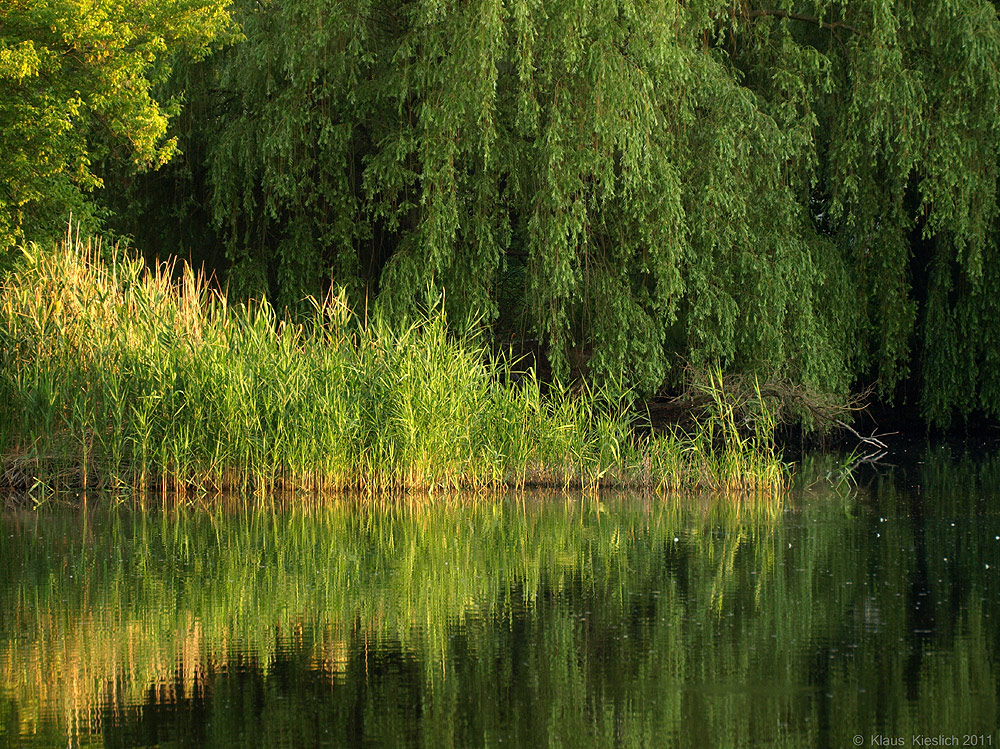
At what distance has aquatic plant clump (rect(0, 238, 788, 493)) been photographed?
12109 millimetres

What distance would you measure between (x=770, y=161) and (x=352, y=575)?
10.0 metres

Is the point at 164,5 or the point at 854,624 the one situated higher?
the point at 164,5

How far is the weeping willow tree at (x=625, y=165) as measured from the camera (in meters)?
15.0

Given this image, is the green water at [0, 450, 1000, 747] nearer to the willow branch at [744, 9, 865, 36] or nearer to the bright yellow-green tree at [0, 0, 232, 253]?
the bright yellow-green tree at [0, 0, 232, 253]

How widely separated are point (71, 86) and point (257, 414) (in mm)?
5884

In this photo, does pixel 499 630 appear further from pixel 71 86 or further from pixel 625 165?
pixel 71 86

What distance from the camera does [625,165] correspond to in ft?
49.5

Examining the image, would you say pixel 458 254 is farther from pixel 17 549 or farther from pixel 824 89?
pixel 17 549

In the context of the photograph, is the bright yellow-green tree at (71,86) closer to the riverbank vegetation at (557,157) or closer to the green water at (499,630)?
the riverbank vegetation at (557,157)

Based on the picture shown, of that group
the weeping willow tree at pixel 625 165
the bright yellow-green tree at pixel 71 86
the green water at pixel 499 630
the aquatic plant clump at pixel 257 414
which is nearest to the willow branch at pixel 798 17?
the weeping willow tree at pixel 625 165

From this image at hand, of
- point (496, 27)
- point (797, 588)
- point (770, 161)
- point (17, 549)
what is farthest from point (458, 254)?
point (797, 588)

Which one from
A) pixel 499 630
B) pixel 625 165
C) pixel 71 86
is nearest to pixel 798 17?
pixel 625 165

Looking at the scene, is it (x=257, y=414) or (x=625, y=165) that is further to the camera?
(x=625, y=165)

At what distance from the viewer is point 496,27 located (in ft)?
47.3
